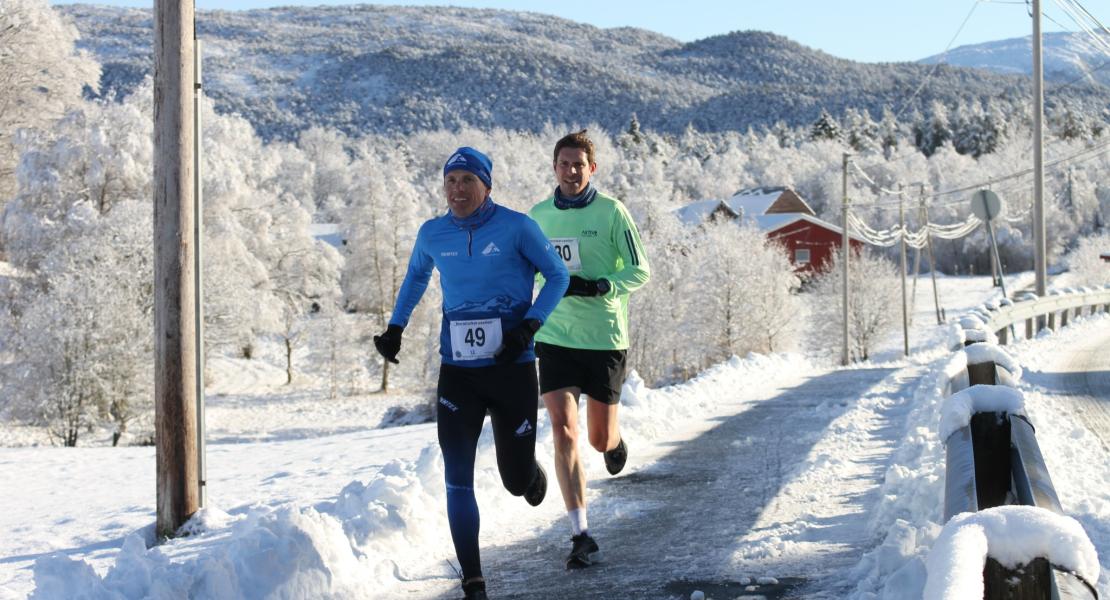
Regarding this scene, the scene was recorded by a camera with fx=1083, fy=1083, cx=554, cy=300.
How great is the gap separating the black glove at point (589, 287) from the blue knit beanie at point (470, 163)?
41.4 inches

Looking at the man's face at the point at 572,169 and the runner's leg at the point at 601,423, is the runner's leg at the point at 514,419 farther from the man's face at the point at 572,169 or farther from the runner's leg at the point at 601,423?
the man's face at the point at 572,169

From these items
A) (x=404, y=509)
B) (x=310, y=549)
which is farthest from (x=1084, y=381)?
(x=310, y=549)

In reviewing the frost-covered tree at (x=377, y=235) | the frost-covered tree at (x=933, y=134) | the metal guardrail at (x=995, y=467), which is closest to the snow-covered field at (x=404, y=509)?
the metal guardrail at (x=995, y=467)

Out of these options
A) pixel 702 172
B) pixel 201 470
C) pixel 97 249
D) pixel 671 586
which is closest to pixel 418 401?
pixel 97 249

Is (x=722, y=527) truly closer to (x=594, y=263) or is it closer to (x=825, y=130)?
(x=594, y=263)

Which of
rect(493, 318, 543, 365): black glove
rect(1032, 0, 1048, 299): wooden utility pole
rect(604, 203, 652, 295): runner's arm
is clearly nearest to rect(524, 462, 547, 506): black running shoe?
rect(493, 318, 543, 365): black glove

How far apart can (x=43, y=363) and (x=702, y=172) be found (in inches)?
5141

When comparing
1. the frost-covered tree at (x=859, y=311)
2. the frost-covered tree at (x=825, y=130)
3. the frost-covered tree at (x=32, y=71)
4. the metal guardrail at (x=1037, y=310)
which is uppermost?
the frost-covered tree at (x=825, y=130)

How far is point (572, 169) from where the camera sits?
644cm

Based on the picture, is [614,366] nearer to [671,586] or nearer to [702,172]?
[671,586]

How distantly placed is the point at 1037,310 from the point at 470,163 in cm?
1796

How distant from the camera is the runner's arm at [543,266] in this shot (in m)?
5.29

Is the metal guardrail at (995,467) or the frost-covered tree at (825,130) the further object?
the frost-covered tree at (825,130)

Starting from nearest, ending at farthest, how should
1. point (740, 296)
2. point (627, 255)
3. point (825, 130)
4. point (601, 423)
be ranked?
point (627, 255), point (601, 423), point (740, 296), point (825, 130)
